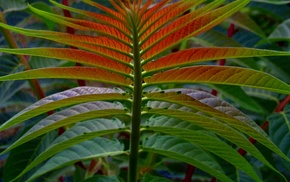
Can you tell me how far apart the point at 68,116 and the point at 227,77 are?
0.17m

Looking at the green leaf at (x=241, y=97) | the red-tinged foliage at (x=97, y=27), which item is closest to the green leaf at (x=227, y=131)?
the red-tinged foliage at (x=97, y=27)

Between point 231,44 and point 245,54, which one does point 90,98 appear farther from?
point 231,44

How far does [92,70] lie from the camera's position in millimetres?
488

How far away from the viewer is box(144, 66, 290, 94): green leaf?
446mm

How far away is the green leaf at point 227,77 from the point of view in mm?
446

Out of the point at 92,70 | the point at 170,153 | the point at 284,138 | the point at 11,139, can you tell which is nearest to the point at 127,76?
the point at 92,70

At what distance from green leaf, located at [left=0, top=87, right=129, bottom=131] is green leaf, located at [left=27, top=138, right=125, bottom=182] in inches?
4.7

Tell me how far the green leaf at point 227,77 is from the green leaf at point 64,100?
7 centimetres

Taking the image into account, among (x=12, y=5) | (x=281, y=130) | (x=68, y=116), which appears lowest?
(x=68, y=116)

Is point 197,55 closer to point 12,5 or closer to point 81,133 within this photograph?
point 81,133

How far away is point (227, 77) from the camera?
1.52ft

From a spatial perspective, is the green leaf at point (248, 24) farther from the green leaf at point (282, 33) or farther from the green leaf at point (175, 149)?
the green leaf at point (175, 149)

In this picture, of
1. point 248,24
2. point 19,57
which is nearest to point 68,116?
point 19,57

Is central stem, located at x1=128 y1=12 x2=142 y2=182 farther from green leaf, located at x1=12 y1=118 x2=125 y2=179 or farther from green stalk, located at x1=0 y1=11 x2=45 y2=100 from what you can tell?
green stalk, located at x1=0 y1=11 x2=45 y2=100
